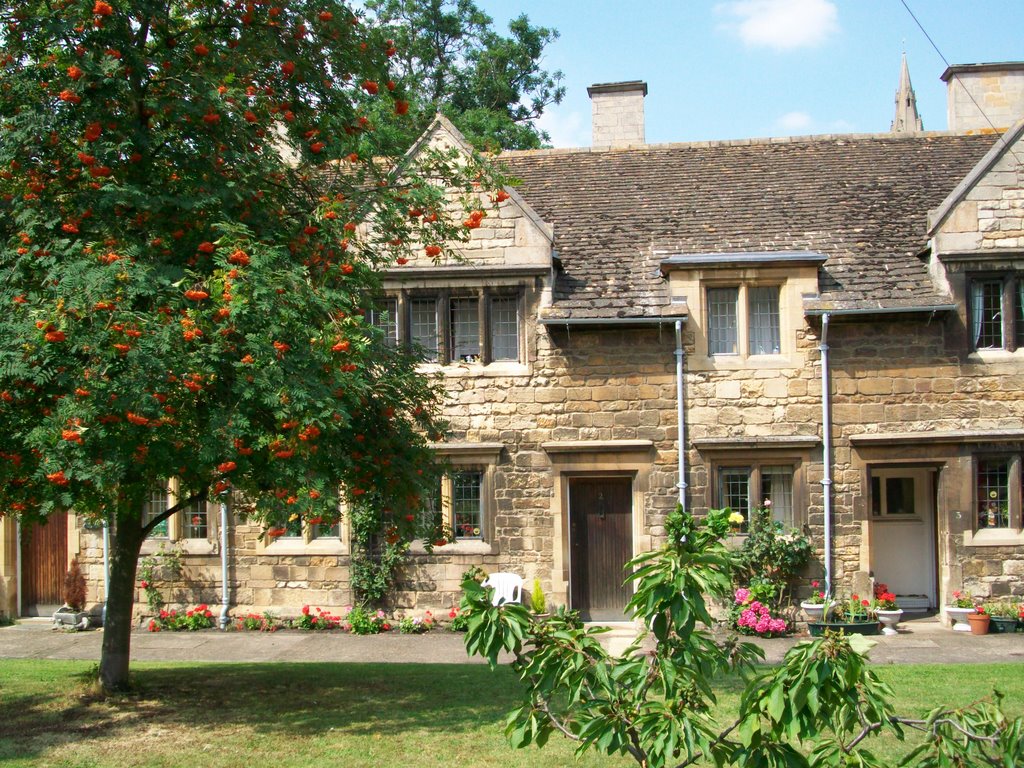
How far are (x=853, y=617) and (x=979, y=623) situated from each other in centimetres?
174

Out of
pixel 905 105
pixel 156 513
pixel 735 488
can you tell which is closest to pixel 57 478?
pixel 156 513

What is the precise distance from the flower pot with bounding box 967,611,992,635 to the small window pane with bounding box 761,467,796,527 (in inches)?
113

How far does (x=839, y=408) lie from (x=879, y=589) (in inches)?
110

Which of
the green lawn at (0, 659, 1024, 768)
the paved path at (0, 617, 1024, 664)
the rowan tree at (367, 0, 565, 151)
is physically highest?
the rowan tree at (367, 0, 565, 151)

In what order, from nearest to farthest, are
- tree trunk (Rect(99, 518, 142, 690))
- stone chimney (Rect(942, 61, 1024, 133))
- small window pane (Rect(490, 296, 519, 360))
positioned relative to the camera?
tree trunk (Rect(99, 518, 142, 690)) < small window pane (Rect(490, 296, 519, 360)) < stone chimney (Rect(942, 61, 1024, 133))

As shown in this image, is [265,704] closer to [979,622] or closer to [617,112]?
[979,622]

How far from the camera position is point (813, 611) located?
15.1m

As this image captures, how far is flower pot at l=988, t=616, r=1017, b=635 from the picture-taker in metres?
14.9

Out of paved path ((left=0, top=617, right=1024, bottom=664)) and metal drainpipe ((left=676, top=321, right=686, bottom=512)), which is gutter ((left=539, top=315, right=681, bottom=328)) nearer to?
metal drainpipe ((left=676, top=321, right=686, bottom=512))

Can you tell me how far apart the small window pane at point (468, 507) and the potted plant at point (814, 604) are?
4.98 meters

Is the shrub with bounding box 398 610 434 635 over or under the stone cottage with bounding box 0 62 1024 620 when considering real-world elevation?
under

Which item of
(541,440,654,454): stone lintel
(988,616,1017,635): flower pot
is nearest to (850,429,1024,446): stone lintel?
(988,616,1017,635): flower pot

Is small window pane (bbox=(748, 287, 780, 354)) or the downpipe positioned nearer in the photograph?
small window pane (bbox=(748, 287, 780, 354))

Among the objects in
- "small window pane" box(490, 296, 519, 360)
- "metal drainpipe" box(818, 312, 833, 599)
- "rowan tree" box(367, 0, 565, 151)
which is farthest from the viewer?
"rowan tree" box(367, 0, 565, 151)
